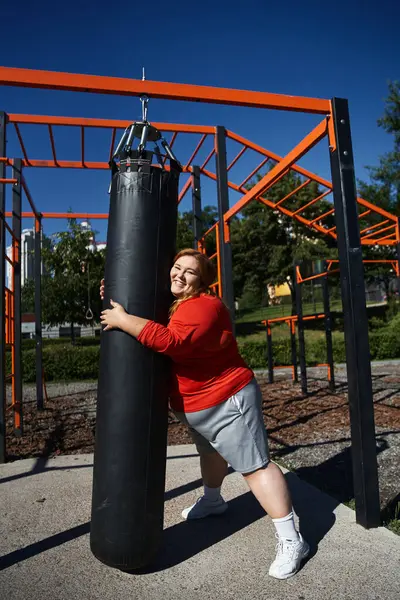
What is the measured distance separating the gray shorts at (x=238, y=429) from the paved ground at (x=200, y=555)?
49 cm

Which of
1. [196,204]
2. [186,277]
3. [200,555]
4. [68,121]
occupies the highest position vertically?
[68,121]

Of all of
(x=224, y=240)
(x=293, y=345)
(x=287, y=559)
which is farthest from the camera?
(x=293, y=345)

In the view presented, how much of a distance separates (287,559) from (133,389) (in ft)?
3.42

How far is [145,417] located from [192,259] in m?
0.81

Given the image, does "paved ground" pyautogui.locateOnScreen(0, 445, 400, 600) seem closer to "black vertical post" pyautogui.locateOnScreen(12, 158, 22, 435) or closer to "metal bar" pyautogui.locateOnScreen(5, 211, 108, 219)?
"black vertical post" pyautogui.locateOnScreen(12, 158, 22, 435)

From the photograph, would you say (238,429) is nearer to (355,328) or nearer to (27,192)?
(355,328)

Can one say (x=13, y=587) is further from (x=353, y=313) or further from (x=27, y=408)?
(x=27, y=408)

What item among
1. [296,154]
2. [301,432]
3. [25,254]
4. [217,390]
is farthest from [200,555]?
[25,254]

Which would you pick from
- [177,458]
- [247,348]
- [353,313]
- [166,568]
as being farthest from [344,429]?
[247,348]

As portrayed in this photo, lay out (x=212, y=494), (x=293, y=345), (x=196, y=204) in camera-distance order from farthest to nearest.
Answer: (x=293, y=345) → (x=196, y=204) → (x=212, y=494)

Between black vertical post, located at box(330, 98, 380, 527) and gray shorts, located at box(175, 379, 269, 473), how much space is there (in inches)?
25.7

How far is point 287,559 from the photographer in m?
2.03

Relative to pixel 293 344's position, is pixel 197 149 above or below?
above

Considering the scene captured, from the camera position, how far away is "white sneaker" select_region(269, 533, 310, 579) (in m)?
2.00
